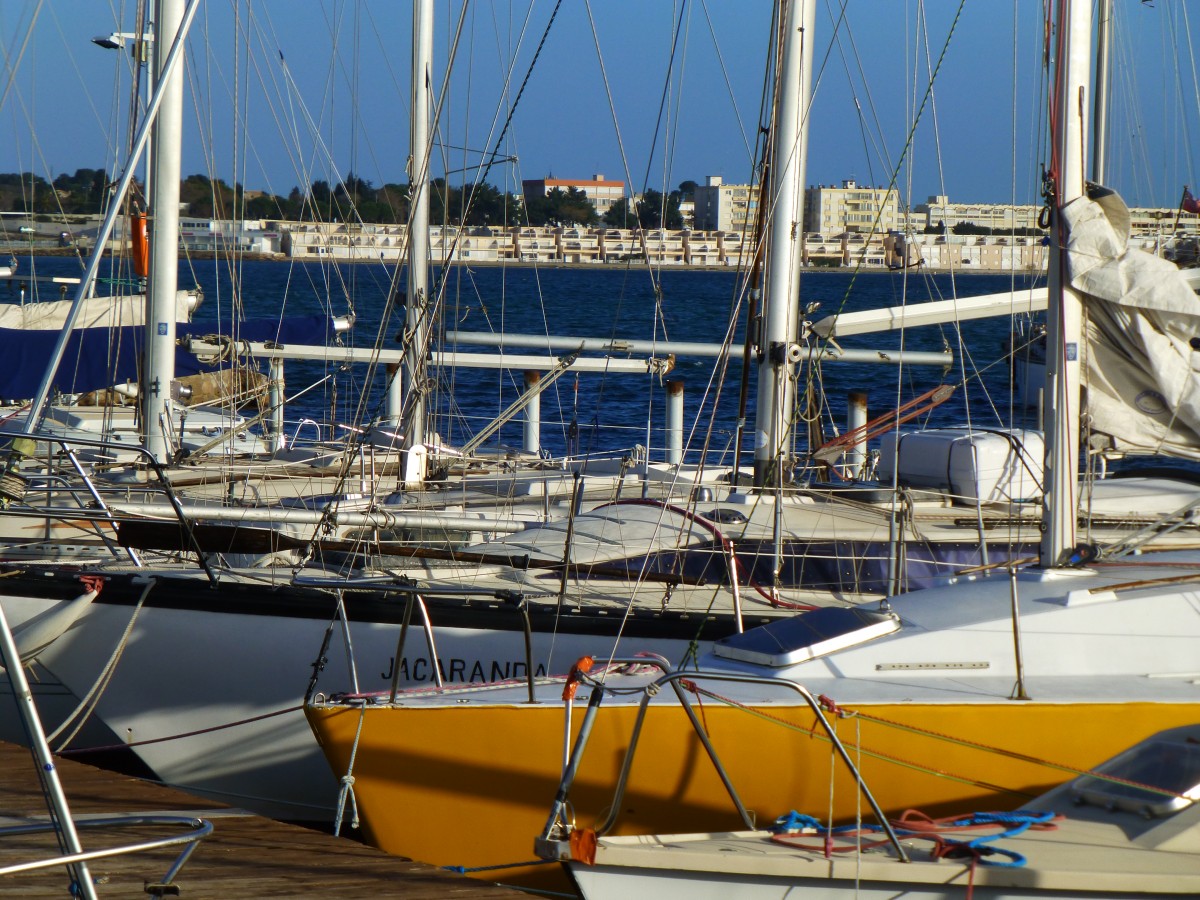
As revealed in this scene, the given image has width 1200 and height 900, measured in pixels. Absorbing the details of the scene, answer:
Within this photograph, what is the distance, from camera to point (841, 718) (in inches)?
220

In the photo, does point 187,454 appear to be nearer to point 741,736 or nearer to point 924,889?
point 741,736

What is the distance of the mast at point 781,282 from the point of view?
30.8ft

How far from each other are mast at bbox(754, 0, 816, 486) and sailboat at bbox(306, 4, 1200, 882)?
289cm

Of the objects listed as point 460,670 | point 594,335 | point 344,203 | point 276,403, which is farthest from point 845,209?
point 460,670

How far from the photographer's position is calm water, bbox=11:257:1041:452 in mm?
16203

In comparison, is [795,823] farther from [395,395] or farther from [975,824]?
[395,395]

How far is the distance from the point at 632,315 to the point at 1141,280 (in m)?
50.4

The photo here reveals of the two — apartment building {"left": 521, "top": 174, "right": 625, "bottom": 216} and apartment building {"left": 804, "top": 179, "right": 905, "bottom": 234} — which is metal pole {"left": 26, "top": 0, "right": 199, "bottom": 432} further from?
apartment building {"left": 521, "top": 174, "right": 625, "bottom": 216}

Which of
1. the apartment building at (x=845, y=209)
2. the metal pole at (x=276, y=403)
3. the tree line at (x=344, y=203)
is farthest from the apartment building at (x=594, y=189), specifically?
the metal pole at (x=276, y=403)

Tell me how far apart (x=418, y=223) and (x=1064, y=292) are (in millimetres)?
6656

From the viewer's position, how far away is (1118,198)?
6.84 metres

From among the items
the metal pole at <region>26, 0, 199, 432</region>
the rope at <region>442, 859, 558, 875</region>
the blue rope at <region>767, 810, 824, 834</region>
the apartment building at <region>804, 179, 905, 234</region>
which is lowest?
the rope at <region>442, 859, 558, 875</region>

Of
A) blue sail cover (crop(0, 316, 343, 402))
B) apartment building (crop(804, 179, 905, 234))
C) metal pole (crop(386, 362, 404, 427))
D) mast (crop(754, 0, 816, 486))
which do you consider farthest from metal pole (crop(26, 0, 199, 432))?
apartment building (crop(804, 179, 905, 234))

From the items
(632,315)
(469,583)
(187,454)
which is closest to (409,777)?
(469,583)
